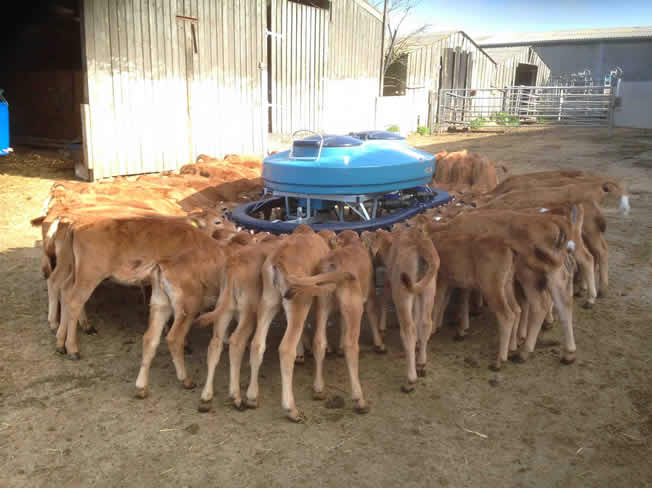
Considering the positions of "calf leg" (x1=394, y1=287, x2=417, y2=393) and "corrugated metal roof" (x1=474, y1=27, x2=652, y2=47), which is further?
"corrugated metal roof" (x1=474, y1=27, x2=652, y2=47)

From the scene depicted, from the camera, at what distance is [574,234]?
678cm

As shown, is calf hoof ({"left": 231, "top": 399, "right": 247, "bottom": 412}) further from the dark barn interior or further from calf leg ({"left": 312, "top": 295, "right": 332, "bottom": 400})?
the dark barn interior

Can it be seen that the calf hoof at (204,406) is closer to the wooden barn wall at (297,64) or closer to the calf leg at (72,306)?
the calf leg at (72,306)

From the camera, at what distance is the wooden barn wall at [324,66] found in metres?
19.4

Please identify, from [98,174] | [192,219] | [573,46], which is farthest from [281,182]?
[573,46]

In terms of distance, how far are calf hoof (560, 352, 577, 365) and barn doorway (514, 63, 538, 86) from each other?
146 feet

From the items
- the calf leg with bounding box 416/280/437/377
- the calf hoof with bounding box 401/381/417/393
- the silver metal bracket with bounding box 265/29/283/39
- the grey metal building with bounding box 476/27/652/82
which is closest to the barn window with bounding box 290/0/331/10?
the silver metal bracket with bounding box 265/29/283/39

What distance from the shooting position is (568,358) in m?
5.78

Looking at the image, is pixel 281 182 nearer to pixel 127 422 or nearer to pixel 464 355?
pixel 464 355

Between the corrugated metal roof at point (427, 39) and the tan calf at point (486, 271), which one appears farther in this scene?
the corrugated metal roof at point (427, 39)

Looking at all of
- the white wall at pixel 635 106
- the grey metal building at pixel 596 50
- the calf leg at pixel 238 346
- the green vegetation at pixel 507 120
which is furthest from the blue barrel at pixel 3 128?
the grey metal building at pixel 596 50

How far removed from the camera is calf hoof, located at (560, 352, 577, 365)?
578cm

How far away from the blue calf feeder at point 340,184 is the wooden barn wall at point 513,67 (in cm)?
3653

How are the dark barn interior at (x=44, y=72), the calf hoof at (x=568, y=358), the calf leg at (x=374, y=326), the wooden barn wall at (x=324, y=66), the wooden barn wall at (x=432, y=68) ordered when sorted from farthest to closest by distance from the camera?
the wooden barn wall at (x=432, y=68) → the dark barn interior at (x=44, y=72) → the wooden barn wall at (x=324, y=66) → the calf leg at (x=374, y=326) → the calf hoof at (x=568, y=358)
